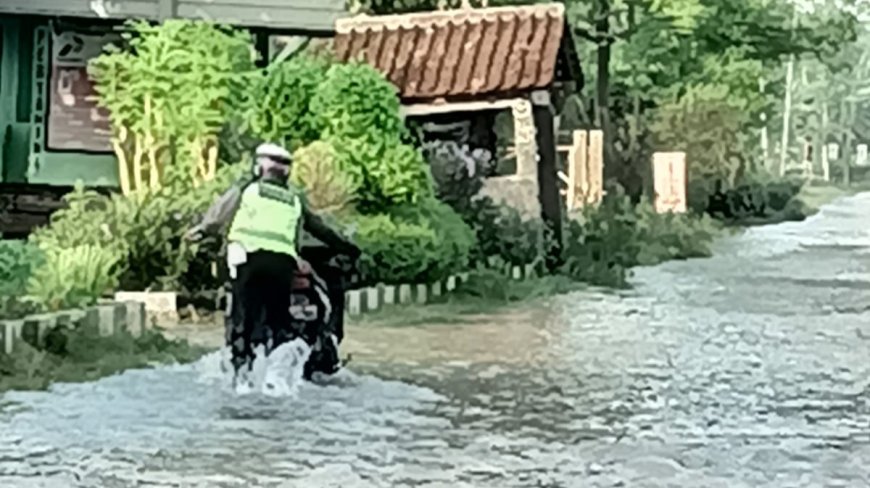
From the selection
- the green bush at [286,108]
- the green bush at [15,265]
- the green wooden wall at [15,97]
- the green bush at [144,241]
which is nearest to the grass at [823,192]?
the green wooden wall at [15,97]

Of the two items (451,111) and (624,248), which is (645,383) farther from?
(624,248)

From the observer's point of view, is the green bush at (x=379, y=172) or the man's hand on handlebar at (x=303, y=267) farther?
the green bush at (x=379, y=172)

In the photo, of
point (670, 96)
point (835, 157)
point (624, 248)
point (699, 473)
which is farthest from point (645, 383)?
point (835, 157)

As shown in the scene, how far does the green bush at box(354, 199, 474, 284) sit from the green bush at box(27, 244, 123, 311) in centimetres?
295

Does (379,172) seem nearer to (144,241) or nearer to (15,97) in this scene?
(144,241)

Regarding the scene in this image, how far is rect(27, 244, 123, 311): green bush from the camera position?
39.7ft

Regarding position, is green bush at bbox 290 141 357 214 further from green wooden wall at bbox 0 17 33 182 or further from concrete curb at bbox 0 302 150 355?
green wooden wall at bbox 0 17 33 182

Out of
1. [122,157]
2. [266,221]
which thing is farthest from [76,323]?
[122,157]

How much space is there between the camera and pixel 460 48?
19.6 meters

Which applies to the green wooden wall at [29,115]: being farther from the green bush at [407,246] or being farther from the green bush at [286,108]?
the green bush at [407,246]

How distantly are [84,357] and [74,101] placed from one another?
9.38m

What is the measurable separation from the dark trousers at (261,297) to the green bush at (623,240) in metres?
9.95

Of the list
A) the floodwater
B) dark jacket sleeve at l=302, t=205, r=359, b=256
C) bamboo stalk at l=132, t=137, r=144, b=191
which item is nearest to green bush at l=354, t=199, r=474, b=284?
the floodwater

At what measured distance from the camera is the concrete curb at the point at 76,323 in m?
10.8
